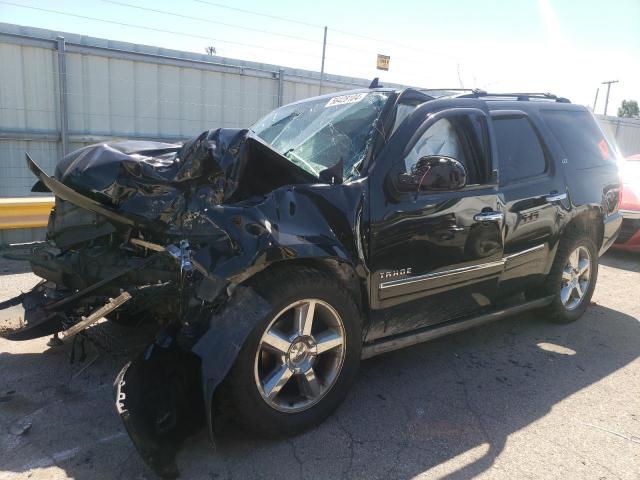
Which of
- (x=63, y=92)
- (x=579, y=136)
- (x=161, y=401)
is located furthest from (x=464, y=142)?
(x=63, y=92)

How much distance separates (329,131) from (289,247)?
1195 mm

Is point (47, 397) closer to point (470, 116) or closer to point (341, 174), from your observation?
point (341, 174)

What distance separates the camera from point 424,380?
11.9ft

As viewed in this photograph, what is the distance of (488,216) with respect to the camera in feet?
12.0

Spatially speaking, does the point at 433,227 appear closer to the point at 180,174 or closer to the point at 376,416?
the point at 376,416

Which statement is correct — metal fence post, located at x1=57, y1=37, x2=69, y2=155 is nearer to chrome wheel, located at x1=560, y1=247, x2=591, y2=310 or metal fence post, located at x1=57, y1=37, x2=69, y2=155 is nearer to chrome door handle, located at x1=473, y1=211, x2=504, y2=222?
chrome door handle, located at x1=473, y1=211, x2=504, y2=222

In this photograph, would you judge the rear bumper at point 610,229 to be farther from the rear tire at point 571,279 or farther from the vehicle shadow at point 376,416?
the vehicle shadow at point 376,416

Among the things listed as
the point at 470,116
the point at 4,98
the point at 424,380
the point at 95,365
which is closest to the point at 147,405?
the point at 95,365

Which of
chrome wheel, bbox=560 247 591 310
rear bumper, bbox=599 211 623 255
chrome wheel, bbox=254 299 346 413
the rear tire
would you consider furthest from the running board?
rear bumper, bbox=599 211 623 255

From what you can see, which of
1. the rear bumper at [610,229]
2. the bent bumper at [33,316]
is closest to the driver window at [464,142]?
the rear bumper at [610,229]

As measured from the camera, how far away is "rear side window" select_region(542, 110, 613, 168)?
4.56m

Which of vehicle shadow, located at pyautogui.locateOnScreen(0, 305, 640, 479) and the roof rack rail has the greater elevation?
the roof rack rail

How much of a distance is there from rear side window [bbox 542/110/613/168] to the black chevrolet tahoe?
1.35ft

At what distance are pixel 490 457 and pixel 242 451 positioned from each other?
1.29 meters
